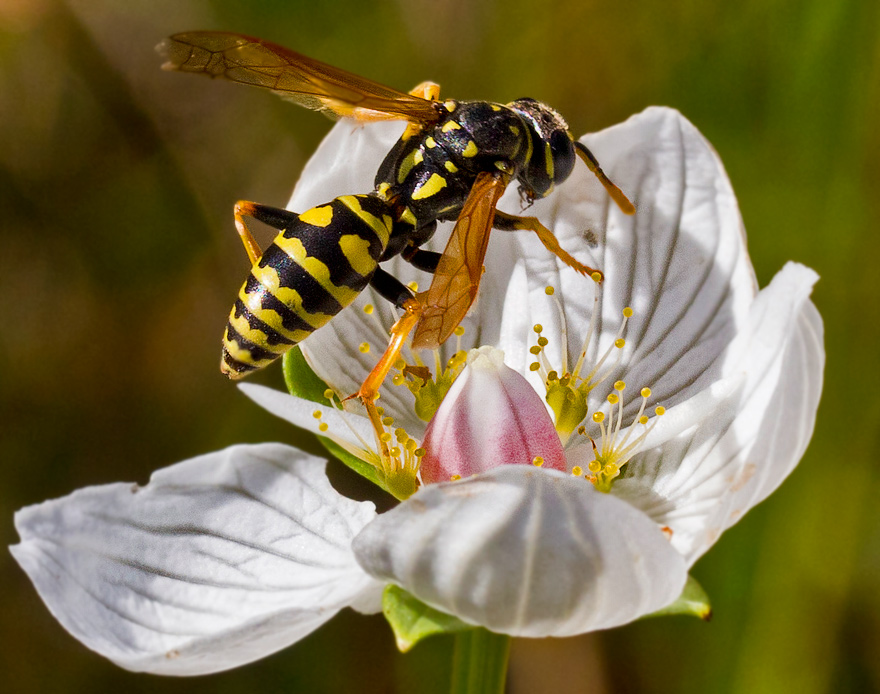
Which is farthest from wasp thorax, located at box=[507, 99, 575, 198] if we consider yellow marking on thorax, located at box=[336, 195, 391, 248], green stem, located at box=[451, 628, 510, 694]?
green stem, located at box=[451, 628, 510, 694]

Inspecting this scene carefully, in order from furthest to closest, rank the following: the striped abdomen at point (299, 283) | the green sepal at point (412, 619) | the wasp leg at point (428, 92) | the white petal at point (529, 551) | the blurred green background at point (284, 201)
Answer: the blurred green background at point (284, 201)
the wasp leg at point (428, 92)
the striped abdomen at point (299, 283)
the green sepal at point (412, 619)
the white petal at point (529, 551)

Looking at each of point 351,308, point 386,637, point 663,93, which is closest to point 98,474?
point 386,637

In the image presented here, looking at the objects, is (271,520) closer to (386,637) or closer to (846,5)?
(386,637)

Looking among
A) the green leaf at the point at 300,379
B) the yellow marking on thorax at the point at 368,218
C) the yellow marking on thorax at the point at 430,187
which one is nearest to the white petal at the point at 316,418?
the green leaf at the point at 300,379

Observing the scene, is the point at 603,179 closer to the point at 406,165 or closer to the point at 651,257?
the point at 651,257

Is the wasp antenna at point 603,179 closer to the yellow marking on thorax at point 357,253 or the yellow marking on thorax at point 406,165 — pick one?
the yellow marking on thorax at point 406,165
